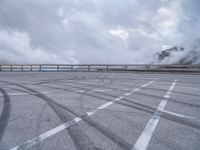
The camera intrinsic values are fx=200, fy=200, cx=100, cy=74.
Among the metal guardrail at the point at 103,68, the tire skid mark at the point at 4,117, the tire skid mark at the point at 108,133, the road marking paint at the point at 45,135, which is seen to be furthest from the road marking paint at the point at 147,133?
the metal guardrail at the point at 103,68

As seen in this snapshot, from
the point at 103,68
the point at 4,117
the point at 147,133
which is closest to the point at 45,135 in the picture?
the point at 4,117

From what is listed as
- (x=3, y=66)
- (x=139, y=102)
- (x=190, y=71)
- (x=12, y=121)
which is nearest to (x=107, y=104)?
(x=139, y=102)

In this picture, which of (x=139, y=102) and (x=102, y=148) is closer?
(x=102, y=148)

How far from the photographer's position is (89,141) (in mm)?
3947

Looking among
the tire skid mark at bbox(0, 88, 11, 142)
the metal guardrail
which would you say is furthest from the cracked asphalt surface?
the metal guardrail

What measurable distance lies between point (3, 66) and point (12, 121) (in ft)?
119

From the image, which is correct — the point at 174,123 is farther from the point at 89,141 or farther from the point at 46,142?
the point at 46,142

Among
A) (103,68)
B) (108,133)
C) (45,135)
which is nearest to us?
(45,135)

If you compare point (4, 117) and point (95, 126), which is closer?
point (95, 126)

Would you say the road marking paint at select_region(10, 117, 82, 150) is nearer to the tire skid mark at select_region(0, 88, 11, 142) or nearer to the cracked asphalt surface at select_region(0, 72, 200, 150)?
the cracked asphalt surface at select_region(0, 72, 200, 150)

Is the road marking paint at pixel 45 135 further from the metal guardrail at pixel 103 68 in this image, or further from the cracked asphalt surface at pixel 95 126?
the metal guardrail at pixel 103 68

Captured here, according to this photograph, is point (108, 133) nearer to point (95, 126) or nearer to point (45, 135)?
point (95, 126)

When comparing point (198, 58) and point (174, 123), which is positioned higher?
point (198, 58)

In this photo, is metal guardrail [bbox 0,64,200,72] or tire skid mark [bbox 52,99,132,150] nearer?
tire skid mark [bbox 52,99,132,150]
